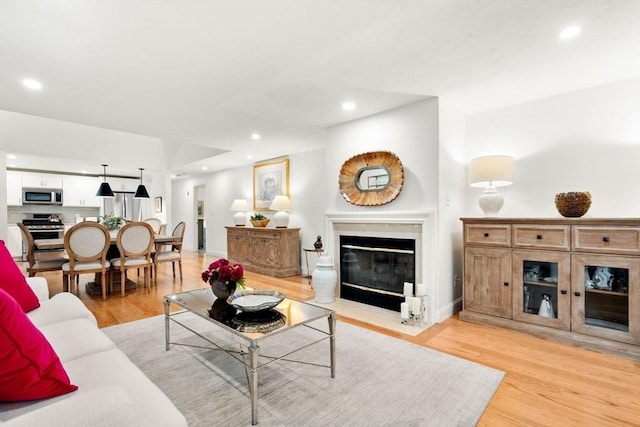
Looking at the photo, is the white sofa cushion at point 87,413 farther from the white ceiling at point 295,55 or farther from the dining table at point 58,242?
the dining table at point 58,242

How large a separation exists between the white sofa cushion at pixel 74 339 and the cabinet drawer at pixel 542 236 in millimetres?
3297

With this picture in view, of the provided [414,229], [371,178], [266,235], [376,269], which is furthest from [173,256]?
[414,229]

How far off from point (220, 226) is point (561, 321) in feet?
23.4

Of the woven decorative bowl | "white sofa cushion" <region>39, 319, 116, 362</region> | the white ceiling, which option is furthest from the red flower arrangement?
the woven decorative bowl

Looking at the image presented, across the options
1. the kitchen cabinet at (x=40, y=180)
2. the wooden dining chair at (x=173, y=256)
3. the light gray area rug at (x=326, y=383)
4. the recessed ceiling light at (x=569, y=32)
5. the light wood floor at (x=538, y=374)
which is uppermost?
the recessed ceiling light at (x=569, y=32)

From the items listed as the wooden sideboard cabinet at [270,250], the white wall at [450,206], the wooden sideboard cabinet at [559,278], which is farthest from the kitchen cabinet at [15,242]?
the wooden sideboard cabinet at [559,278]

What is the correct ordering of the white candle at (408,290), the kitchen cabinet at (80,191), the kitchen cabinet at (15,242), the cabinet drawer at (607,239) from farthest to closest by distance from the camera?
1. the kitchen cabinet at (80,191)
2. the kitchen cabinet at (15,242)
3. the white candle at (408,290)
4. the cabinet drawer at (607,239)

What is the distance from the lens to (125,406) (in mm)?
867

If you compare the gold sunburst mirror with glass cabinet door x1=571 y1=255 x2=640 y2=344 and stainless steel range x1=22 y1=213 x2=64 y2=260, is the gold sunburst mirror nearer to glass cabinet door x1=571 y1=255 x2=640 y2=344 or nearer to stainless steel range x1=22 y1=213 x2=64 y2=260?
glass cabinet door x1=571 y1=255 x2=640 y2=344

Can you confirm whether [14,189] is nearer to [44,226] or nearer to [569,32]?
[44,226]

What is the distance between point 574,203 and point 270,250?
172 inches

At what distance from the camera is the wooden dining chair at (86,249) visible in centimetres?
388

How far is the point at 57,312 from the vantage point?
6.39 feet

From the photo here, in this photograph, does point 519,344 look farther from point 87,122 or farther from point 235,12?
point 87,122
